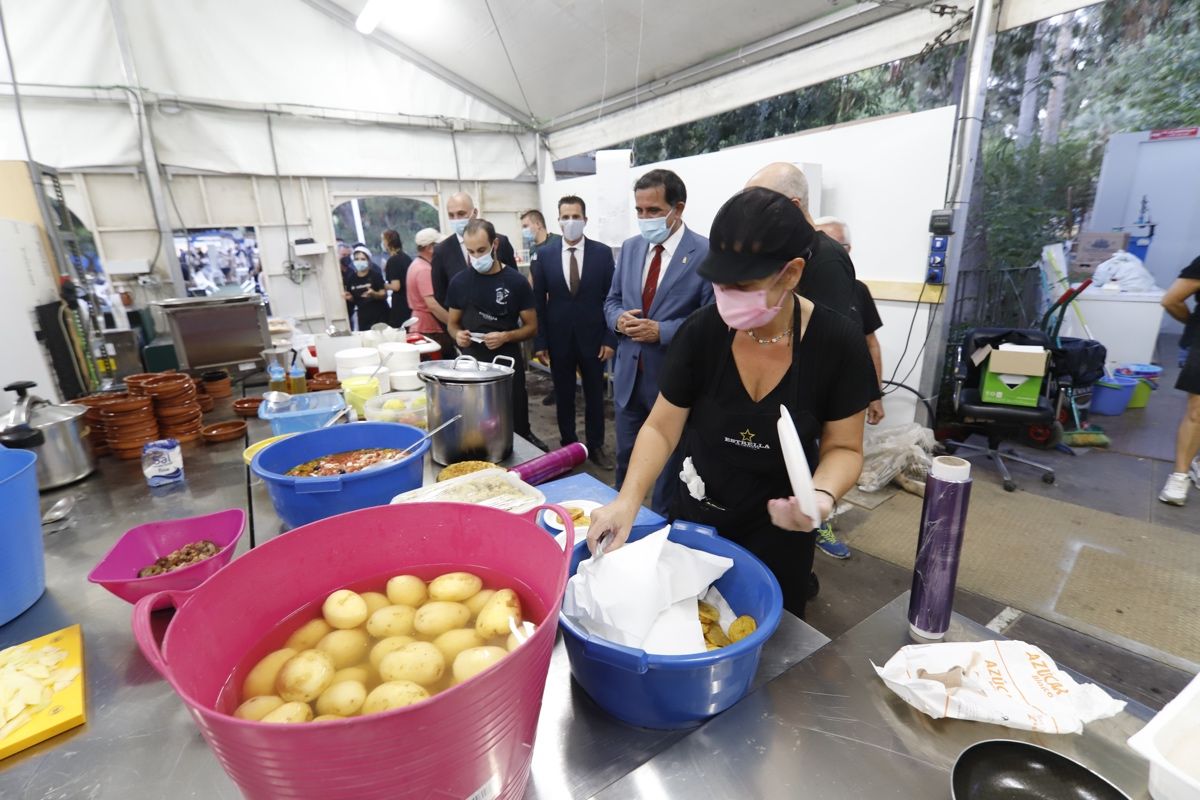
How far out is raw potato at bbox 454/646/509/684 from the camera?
0.72 m

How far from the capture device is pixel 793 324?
134 centimetres

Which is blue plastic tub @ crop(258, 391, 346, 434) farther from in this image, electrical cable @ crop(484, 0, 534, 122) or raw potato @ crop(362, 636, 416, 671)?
electrical cable @ crop(484, 0, 534, 122)

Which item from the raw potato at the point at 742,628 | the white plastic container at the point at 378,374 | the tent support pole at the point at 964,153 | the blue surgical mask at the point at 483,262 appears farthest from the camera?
the blue surgical mask at the point at 483,262

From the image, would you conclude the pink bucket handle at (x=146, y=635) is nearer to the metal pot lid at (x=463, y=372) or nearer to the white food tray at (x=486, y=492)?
the white food tray at (x=486, y=492)

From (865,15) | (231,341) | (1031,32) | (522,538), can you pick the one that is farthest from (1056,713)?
(1031,32)

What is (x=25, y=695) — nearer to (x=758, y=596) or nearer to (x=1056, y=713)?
(x=758, y=596)

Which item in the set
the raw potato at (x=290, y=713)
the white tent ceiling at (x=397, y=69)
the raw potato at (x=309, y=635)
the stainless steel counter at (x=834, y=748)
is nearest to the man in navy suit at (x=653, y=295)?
the stainless steel counter at (x=834, y=748)

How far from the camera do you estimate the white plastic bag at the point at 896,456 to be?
3916mm

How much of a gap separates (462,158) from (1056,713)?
8.32 meters

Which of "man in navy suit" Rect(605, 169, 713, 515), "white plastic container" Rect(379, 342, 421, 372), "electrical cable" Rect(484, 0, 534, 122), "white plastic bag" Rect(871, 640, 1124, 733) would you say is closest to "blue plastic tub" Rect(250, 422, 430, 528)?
"white plastic container" Rect(379, 342, 421, 372)

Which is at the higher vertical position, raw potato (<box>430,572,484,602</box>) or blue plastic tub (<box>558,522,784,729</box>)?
raw potato (<box>430,572,484,602</box>)

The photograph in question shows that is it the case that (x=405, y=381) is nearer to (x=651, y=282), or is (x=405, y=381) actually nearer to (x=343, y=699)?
(x=651, y=282)

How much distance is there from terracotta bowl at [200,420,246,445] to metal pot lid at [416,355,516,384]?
1.11m

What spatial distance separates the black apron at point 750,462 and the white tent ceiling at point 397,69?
12.3 ft
